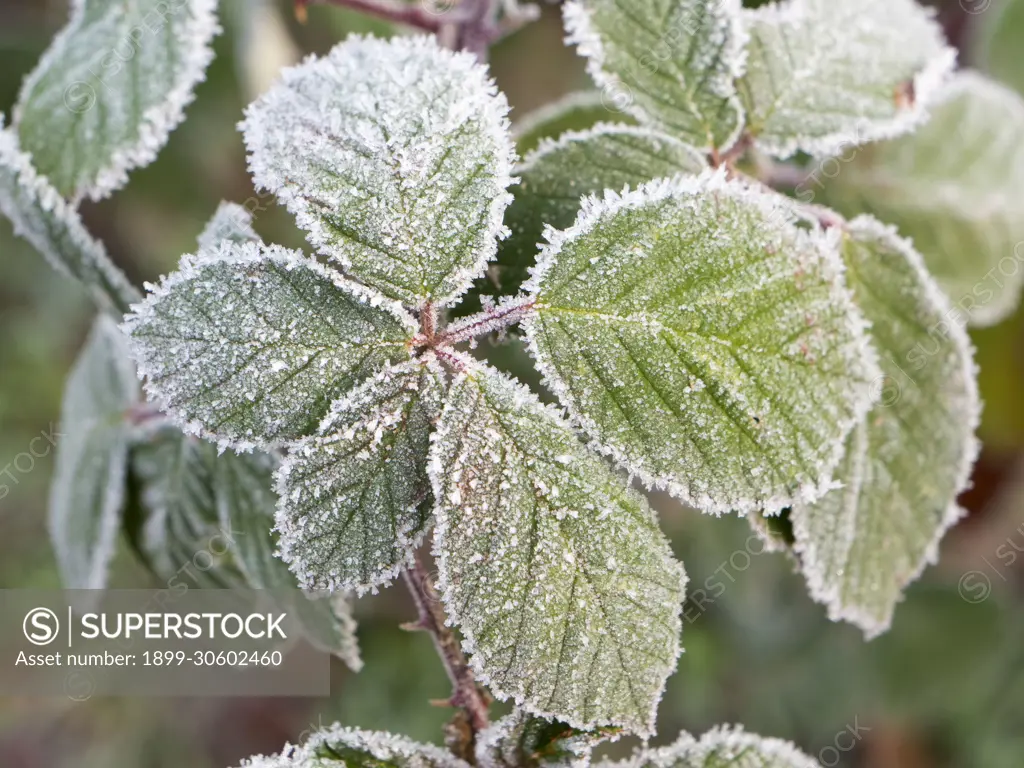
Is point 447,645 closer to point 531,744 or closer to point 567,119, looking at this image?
point 531,744

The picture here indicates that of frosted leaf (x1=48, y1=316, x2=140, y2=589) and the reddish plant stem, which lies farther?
frosted leaf (x1=48, y1=316, x2=140, y2=589)

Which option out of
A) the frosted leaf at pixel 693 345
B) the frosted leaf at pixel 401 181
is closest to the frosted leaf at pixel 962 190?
the frosted leaf at pixel 693 345

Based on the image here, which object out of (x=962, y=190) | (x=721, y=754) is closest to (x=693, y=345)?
(x=721, y=754)

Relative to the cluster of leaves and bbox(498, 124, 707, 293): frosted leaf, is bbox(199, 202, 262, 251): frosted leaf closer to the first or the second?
bbox(498, 124, 707, 293): frosted leaf

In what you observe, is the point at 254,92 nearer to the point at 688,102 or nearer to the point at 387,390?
the point at 688,102

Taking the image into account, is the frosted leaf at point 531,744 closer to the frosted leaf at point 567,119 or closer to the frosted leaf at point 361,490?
the frosted leaf at point 361,490

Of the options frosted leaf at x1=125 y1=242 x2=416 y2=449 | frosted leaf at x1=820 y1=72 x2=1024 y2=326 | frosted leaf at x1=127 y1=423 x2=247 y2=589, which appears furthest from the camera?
frosted leaf at x1=820 y1=72 x2=1024 y2=326

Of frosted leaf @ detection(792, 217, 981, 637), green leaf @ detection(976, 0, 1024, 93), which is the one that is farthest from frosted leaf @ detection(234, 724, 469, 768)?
green leaf @ detection(976, 0, 1024, 93)
